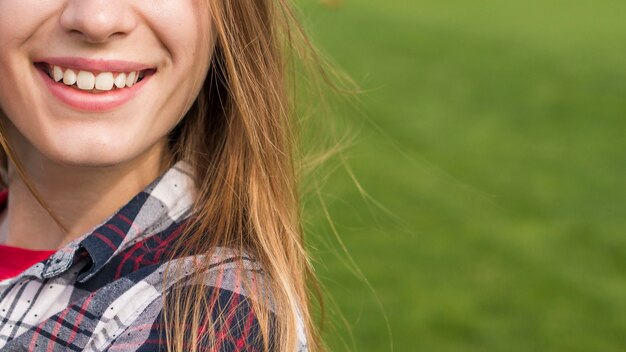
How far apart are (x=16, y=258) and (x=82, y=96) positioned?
428 millimetres

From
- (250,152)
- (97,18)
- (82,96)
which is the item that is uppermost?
(97,18)

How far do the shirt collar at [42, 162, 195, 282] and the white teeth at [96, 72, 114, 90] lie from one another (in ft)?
0.74

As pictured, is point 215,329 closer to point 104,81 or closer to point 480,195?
point 104,81

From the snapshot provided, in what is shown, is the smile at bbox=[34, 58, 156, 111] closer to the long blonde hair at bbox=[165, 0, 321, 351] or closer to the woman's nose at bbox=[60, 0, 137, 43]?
the woman's nose at bbox=[60, 0, 137, 43]

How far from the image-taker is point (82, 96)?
2.15 m

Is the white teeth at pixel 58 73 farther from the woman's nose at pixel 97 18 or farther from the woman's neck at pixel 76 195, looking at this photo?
the woman's neck at pixel 76 195

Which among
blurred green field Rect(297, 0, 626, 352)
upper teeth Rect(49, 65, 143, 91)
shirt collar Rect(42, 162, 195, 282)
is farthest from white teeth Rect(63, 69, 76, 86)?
blurred green field Rect(297, 0, 626, 352)

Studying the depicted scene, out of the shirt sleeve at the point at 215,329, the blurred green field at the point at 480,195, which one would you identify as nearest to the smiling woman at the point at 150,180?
the shirt sleeve at the point at 215,329

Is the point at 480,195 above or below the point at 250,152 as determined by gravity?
below

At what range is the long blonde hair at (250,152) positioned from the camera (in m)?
2.18

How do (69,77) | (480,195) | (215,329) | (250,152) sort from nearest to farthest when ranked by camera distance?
(215,329)
(69,77)
(250,152)
(480,195)

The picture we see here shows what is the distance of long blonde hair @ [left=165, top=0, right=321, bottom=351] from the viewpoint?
218 cm

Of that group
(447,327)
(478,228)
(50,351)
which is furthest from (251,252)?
(478,228)

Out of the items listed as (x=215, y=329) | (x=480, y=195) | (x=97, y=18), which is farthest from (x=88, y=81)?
(x=480, y=195)
